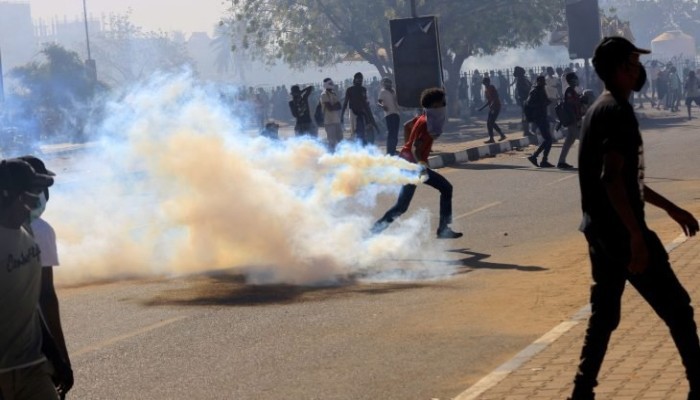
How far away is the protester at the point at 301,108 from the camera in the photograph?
26886mm

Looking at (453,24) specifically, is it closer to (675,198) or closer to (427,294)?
(675,198)

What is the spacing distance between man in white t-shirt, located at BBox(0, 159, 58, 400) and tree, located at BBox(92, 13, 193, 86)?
418ft

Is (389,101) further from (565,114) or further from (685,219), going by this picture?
(685,219)

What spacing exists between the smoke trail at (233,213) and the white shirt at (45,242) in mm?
6223

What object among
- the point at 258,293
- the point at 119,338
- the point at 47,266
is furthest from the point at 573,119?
the point at 47,266

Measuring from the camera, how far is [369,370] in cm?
807

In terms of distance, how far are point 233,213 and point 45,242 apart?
25.8ft

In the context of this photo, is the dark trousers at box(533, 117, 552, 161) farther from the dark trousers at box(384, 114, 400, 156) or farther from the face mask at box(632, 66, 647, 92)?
the face mask at box(632, 66, 647, 92)

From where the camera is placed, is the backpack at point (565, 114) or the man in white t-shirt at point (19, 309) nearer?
the man in white t-shirt at point (19, 309)

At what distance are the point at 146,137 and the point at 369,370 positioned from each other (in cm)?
737

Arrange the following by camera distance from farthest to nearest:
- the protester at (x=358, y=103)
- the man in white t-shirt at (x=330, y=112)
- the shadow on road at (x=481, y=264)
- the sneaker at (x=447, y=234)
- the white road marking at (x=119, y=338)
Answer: the protester at (x=358, y=103) → the man in white t-shirt at (x=330, y=112) → the sneaker at (x=447, y=234) → the shadow on road at (x=481, y=264) → the white road marking at (x=119, y=338)

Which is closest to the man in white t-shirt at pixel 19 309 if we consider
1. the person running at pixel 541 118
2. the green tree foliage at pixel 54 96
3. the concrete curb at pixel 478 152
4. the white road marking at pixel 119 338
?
the white road marking at pixel 119 338

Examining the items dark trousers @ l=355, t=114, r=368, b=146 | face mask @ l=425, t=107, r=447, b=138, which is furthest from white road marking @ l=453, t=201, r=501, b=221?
dark trousers @ l=355, t=114, r=368, b=146

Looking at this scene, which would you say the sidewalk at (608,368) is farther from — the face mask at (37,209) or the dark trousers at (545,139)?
the dark trousers at (545,139)
